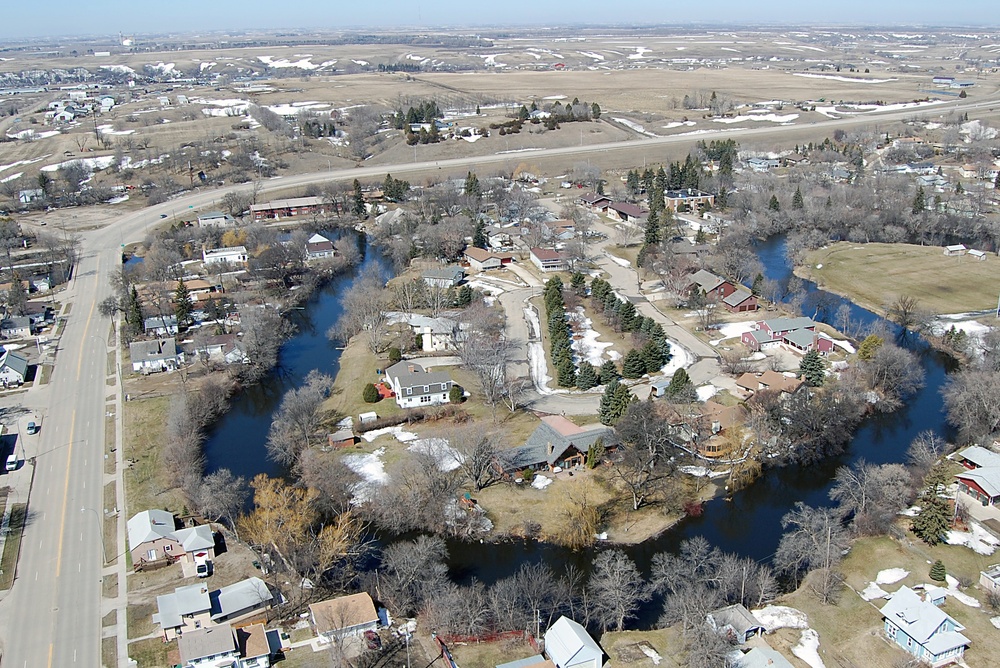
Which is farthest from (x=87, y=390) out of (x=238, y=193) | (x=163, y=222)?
(x=238, y=193)

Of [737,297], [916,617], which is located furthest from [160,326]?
[916,617]

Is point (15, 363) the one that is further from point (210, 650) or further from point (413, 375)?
point (210, 650)

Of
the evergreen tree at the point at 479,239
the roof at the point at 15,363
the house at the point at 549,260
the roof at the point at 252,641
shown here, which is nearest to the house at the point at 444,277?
the house at the point at 549,260

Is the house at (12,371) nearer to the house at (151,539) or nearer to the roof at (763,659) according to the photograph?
the house at (151,539)

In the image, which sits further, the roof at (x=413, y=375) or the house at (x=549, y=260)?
the house at (x=549, y=260)

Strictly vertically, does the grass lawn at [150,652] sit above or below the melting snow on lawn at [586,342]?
above

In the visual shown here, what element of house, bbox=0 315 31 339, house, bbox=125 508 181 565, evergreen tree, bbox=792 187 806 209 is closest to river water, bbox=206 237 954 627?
house, bbox=125 508 181 565

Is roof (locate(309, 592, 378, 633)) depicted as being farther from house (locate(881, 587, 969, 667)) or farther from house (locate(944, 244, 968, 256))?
house (locate(944, 244, 968, 256))
